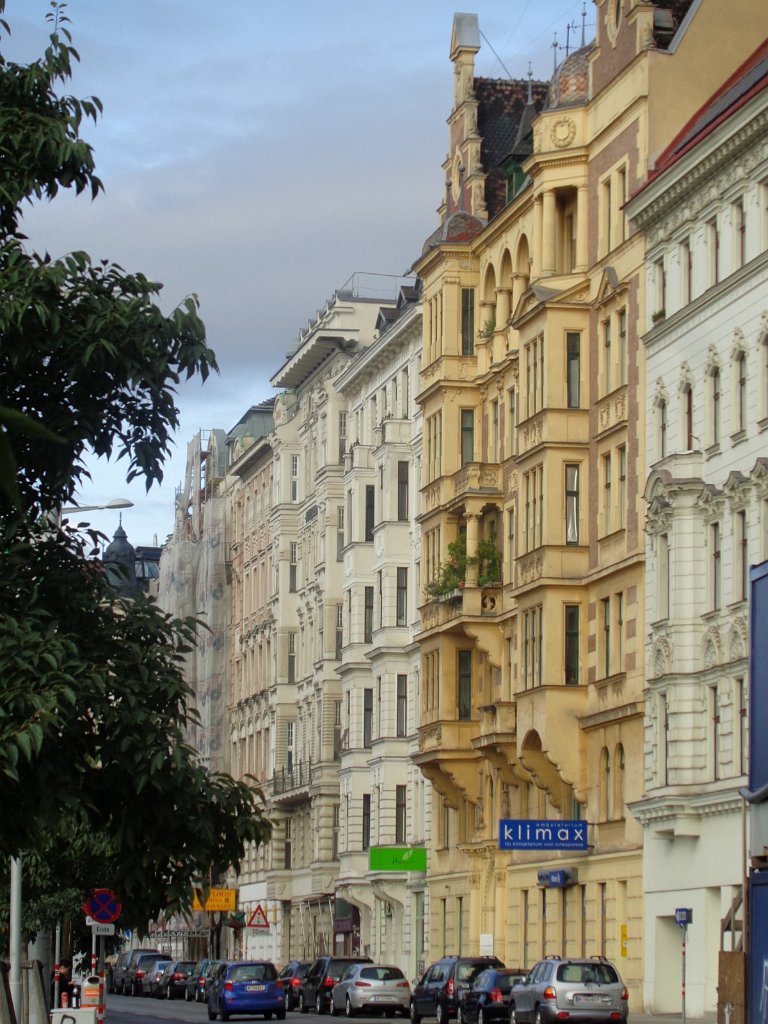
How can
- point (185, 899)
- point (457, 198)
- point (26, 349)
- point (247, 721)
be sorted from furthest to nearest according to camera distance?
point (247, 721)
point (457, 198)
point (185, 899)
point (26, 349)

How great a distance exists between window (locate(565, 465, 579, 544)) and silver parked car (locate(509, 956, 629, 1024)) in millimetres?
16581

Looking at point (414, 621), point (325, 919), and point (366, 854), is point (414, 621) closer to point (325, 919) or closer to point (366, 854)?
point (366, 854)

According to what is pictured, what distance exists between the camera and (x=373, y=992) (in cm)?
5862

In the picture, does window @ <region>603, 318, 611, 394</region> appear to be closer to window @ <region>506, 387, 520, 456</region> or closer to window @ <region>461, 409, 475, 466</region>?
window @ <region>506, 387, 520, 456</region>

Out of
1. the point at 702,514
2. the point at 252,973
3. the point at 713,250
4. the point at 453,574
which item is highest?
the point at 713,250

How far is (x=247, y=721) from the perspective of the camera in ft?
358

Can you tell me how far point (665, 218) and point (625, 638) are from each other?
31.6 feet

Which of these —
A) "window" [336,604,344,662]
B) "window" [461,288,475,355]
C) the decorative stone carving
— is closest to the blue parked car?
"window" [461,288,475,355]

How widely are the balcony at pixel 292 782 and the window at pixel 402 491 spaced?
1748 cm

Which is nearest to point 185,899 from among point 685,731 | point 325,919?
point 685,731

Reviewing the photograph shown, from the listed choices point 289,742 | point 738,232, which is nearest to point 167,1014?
point 738,232

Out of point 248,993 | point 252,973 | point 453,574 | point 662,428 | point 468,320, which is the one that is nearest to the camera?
point 662,428

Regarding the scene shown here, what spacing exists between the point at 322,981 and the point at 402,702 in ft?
45.8

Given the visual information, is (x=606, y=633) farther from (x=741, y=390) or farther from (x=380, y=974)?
(x=380, y=974)
